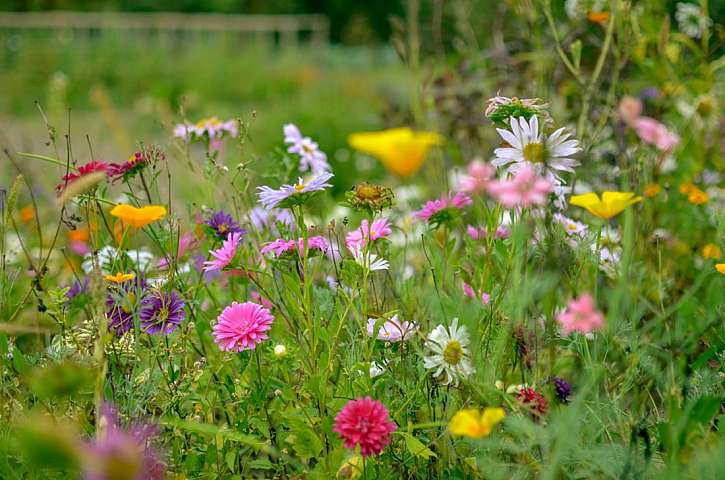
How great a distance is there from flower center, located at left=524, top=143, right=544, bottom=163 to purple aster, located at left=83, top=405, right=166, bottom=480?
22.6 inches

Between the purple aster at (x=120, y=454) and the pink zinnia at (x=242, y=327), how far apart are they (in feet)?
0.51

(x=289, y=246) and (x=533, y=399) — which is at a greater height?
(x=289, y=246)

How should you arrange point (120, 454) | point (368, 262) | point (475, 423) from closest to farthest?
point (120, 454) → point (475, 423) → point (368, 262)

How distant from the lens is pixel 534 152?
96 centimetres

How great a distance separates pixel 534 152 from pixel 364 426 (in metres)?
0.40

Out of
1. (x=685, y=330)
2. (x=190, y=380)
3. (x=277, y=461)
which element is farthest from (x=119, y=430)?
(x=685, y=330)

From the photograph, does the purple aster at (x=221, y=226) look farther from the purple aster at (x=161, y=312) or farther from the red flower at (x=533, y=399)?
the red flower at (x=533, y=399)

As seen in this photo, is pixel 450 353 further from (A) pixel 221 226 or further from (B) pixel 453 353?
(A) pixel 221 226

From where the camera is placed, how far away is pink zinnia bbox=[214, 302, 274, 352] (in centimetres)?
105

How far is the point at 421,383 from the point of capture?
102 centimetres

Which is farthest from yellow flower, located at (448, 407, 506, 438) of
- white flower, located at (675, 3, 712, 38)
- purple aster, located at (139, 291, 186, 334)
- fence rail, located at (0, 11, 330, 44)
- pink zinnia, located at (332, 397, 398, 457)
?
fence rail, located at (0, 11, 330, 44)

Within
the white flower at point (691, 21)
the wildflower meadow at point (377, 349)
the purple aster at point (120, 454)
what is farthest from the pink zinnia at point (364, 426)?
the white flower at point (691, 21)

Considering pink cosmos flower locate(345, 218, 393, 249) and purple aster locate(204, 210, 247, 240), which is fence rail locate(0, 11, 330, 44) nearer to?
purple aster locate(204, 210, 247, 240)

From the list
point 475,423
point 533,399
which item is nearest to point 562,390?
point 533,399
